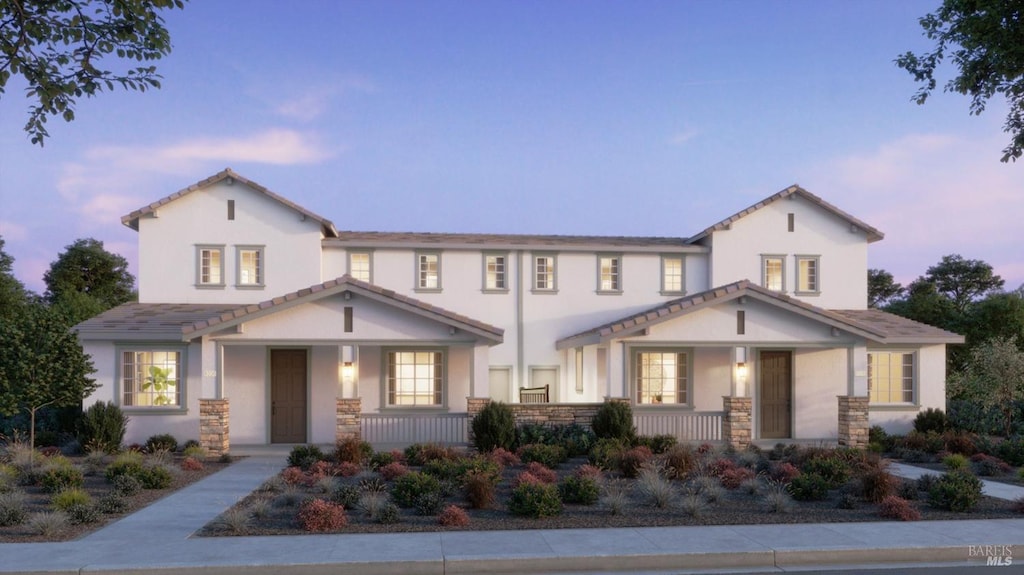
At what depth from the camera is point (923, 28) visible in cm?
1393

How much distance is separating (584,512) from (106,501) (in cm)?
690

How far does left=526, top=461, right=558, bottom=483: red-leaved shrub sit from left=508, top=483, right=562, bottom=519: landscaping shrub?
84.0 inches

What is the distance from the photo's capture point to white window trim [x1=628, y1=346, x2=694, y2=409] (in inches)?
847

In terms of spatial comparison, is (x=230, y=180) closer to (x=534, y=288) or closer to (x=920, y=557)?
(x=534, y=288)

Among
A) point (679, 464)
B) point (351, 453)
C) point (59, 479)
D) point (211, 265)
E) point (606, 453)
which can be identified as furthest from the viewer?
point (211, 265)

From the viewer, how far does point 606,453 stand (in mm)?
16359

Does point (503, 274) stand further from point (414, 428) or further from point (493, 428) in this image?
point (493, 428)

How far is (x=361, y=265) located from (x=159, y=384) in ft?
20.3

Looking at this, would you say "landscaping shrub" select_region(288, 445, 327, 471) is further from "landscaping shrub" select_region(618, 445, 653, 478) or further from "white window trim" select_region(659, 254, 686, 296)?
"white window trim" select_region(659, 254, 686, 296)

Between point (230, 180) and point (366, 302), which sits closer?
point (366, 302)

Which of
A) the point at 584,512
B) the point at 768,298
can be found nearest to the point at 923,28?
the point at 768,298

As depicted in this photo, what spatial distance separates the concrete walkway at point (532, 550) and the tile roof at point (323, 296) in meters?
7.82

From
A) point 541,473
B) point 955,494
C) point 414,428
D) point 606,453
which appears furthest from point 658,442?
point 955,494

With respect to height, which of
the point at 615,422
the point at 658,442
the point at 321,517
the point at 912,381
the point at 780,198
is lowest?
the point at 658,442
